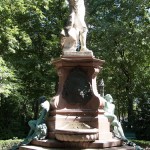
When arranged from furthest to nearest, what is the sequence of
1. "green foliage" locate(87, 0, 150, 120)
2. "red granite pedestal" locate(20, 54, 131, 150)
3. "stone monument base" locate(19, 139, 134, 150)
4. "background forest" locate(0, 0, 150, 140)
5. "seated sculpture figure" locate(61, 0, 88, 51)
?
"green foliage" locate(87, 0, 150, 120)
"background forest" locate(0, 0, 150, 140)
"seated sculpture figure" locate(61, 0, 88, 51)
"red granite pedestal" locate(20, 54, 131, 150)
"stone monument base" locate(19, 139, 134, 150)

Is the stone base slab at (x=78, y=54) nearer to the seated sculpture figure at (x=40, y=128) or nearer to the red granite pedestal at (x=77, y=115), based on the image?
the red granite pedestal at (x=77, y=115)

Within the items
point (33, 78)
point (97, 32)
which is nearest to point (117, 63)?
point (97, 32)

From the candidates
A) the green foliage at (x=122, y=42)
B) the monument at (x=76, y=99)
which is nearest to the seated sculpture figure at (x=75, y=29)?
the monument at (x=76, y=99)

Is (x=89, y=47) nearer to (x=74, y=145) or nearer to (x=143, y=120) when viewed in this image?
(x=143, y=120)

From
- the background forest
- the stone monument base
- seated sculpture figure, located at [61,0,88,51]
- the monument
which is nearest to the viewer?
the stone monument base

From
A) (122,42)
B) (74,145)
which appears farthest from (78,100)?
(122,42)

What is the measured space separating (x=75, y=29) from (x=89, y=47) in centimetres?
1234

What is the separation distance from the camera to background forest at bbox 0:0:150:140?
849 inches

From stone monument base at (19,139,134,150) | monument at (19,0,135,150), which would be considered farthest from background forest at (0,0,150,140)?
stone monument base at (19,139,134,150)

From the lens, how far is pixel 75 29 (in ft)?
35.8

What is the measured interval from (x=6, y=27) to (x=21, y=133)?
30.8 feet

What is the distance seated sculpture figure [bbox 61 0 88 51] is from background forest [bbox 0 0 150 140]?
8.79m

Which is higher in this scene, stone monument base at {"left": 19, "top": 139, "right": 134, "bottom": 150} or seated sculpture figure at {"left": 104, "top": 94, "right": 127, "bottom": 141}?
seated sculpture figure at {"left": 104, "top": 94, "right": 127, "bottom": 141}

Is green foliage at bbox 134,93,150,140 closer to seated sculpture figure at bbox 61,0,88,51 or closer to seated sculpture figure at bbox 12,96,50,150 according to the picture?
seated sculpture figure at bbox 61,0,88,51
